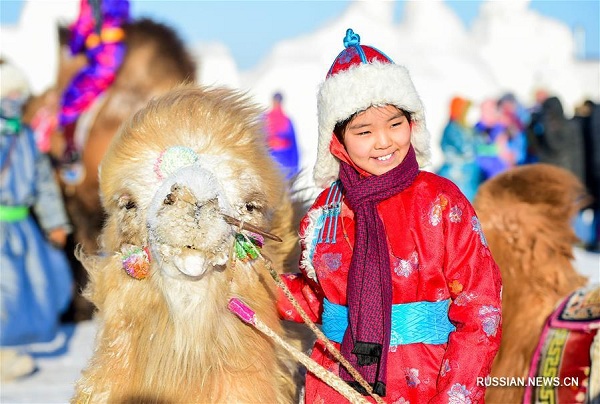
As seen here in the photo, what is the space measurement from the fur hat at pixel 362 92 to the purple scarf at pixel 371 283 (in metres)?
Result: 0.17

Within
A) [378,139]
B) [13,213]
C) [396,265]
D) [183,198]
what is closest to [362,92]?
[378,139]

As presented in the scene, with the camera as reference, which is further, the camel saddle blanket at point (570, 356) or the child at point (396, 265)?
the camel saddle blanket at point (570, 356)

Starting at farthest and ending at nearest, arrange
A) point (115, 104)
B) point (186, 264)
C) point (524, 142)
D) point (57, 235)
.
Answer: point (524, 142)
point (115, 104)
point (57, 235)
point (186, 264)

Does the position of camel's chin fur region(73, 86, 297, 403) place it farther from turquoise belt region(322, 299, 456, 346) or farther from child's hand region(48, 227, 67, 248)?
child's hand region(48, 227, 67, 248)

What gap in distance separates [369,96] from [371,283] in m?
0.51

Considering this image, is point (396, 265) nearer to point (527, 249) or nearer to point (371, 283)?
point (371, 283)

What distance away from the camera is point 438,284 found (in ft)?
7.34

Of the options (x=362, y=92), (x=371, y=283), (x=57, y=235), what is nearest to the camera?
(x=371, y=283)

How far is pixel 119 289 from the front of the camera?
240cm

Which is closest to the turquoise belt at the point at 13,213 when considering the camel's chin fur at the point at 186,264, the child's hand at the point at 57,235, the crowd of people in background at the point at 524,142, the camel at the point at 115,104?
the child's hand at the point at 57,235

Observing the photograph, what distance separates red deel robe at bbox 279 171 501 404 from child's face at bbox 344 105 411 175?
3.7 inches

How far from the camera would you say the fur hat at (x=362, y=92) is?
2.34 metres

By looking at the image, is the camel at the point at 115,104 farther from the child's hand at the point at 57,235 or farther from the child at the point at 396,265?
the child at the point at 396,265

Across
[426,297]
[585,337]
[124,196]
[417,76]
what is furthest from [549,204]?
[417,76]
